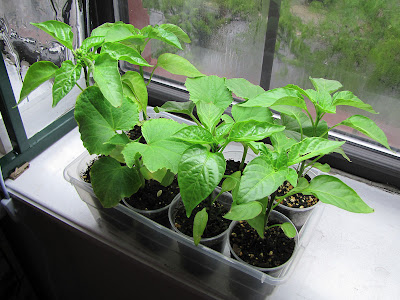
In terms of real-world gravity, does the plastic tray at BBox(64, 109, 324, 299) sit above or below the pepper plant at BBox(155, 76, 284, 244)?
below

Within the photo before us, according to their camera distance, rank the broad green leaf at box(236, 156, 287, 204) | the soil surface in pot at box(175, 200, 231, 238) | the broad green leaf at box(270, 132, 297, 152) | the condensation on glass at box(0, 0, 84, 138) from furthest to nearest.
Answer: the condensation on glass at box(0, 0, 84, 138), the soil surface in pot at box(175, 200, 231, 238), the broad green leaf at box(270, 132, 297, 152), the broad green leaf at box(236, 156, 287, 204)

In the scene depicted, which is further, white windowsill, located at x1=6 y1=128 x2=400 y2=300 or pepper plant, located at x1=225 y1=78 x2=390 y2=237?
white windowsill, located at x1=6 y1=128 x2=400 y2=300

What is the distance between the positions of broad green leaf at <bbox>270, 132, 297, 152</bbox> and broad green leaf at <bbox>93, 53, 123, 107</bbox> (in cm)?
27

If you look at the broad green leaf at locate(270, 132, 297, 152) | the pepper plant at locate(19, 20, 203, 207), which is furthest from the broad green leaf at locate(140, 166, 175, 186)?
the broad green leaf at locate(270, 132, 297, 152)

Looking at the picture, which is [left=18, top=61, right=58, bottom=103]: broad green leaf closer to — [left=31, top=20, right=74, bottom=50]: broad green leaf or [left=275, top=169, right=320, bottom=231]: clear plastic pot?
[left=31, top=20, right=74, bottom=50]: broad green leaf

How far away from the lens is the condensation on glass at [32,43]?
87 centimetres

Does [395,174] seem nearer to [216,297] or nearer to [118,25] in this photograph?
[216,297]

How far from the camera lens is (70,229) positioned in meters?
0.95

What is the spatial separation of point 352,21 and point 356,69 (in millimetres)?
112

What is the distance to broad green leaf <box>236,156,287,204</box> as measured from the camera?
0.56m

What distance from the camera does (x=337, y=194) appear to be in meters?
0.64

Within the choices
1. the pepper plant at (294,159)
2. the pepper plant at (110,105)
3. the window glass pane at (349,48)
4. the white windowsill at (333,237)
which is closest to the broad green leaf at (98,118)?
the pepper plant at (110,105)

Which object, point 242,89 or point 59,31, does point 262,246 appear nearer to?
point 242,89

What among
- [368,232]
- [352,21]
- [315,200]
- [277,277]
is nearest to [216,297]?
[277,277]
